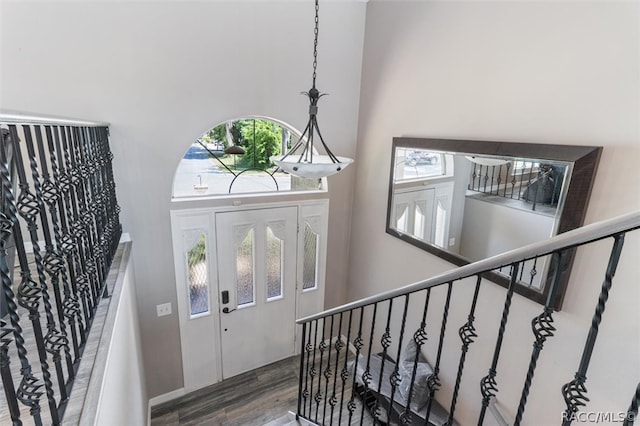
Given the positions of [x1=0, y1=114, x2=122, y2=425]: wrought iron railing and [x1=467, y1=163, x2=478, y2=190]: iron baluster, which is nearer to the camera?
[x1=0, y1=114, x2=122, y2=425]: wrought iron railing

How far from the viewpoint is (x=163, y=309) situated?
10.7ft

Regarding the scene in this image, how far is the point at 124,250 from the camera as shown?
8.71ft

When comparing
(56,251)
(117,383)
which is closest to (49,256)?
(56,251)

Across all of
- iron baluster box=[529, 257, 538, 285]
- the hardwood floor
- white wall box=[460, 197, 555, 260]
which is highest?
white wall box=[460, 197, 555, 260]

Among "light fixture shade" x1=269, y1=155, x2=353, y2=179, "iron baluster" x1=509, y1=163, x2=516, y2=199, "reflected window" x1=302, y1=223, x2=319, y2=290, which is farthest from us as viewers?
"reflected window" x1=302, y1=223, x2=319, y2=290

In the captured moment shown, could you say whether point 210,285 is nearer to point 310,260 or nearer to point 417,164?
point 310,260

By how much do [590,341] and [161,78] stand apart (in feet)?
10.8

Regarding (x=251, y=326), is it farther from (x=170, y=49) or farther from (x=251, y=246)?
(x=170, y=49)

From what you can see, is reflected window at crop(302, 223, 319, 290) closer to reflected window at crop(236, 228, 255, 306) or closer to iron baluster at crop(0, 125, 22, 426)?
reflected window at crop(236, 228, 255, 306)

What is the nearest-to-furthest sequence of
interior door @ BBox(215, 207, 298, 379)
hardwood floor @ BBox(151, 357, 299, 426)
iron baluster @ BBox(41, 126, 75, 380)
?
iron baluster @ BBox(41, 126, 75, 380), hardwood floor @ BBox(151, 357, 299, 426), interior door @ BBox(215, 207, 298, 379)

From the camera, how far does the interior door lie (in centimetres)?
348

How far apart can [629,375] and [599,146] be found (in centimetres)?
125

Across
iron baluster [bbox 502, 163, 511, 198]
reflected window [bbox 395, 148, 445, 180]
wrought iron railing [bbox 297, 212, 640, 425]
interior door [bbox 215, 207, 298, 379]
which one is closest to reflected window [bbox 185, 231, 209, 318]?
interior door [bbox 215, 207, 298, 379]

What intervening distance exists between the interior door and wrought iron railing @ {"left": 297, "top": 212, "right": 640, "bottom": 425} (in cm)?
80
